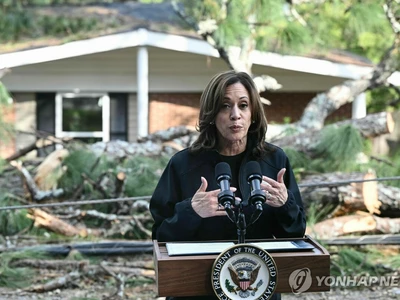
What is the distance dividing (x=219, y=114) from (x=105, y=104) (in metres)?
9.34

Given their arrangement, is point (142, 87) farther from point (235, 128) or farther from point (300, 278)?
point (300, 278)

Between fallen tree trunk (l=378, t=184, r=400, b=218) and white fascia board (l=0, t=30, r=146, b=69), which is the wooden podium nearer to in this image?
fallen tree trunk (l=378, t=184, r=400, b=218)

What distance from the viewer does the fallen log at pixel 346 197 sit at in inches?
243

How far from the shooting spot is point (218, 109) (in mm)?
2479

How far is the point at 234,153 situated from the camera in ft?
8.38

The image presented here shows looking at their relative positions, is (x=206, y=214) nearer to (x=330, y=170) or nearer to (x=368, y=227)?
(x=368, y=227)

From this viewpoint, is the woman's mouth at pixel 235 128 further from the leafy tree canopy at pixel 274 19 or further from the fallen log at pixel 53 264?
the leafy tree canopy at pixel 274 19

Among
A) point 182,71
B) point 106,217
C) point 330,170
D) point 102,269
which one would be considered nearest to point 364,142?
point 330,170

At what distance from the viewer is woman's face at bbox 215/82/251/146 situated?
245cm

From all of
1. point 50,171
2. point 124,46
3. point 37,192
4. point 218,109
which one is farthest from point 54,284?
point 124,46

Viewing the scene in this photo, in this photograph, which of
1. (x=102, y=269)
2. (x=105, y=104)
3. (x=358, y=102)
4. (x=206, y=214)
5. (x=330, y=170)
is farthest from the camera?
(x=105, y=104)

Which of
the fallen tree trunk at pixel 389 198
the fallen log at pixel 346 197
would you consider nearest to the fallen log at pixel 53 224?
the fallen log at pixel 346 197

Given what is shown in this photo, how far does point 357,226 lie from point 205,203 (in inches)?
163

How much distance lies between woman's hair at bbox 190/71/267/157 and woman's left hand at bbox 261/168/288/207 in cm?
25
